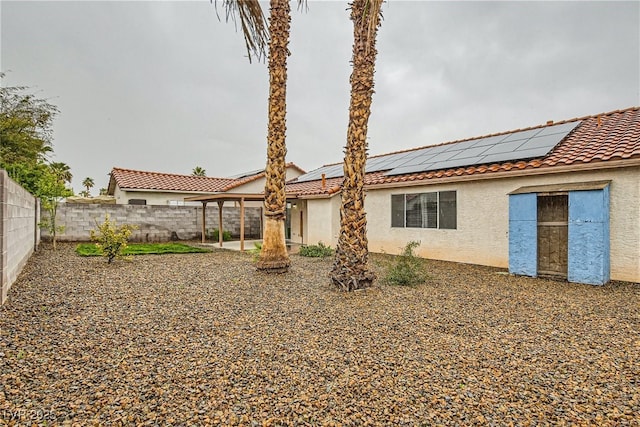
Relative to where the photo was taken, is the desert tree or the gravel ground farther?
the desert tree

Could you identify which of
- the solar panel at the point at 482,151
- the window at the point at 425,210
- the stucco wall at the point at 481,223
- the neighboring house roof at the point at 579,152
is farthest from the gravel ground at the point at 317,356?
the solar panel at the point at 482,151

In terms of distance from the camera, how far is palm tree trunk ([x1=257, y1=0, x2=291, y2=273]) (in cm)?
855

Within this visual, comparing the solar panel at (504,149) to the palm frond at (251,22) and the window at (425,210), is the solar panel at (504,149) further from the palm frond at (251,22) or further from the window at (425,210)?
the palm frond at (251,22)

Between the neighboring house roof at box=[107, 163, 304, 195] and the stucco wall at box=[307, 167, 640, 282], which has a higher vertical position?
the neighboring house roof at box=[107, 163, 304, 195]

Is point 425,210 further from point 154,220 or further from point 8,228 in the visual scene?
point 154,220

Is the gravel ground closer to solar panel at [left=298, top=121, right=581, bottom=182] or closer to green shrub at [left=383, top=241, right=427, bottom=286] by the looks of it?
green shrub at [left=383, top=241, right=427, bottom=286]

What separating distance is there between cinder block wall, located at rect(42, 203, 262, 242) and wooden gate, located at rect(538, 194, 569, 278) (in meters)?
14.4

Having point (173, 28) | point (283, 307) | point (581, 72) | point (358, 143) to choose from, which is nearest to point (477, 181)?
point (358, 143)

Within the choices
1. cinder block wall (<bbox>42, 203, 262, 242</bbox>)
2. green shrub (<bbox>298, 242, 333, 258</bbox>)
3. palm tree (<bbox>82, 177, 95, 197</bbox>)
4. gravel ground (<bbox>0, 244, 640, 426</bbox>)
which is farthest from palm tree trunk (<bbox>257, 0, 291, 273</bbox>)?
palm tree (<bbox>82, 177, 95, 197</bbox>)

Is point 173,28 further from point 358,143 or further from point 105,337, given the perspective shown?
point 105,337

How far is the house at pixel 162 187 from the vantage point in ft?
64.1

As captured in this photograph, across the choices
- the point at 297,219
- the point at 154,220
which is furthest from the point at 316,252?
the point at 154,220

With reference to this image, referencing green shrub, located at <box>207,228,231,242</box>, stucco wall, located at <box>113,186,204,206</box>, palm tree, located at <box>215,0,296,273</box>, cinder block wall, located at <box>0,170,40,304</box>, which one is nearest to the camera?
cinder block wall, located at <box>0,170,40,304</box>

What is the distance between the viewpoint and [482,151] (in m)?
11.8
